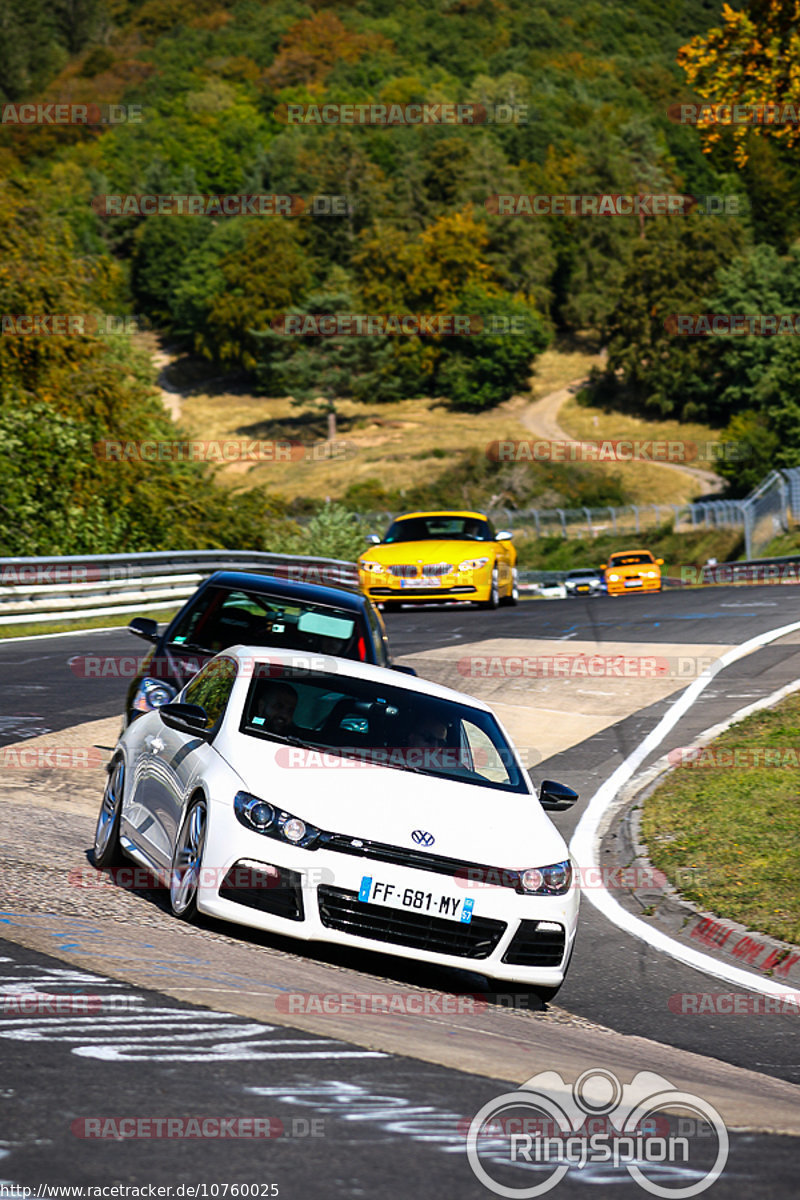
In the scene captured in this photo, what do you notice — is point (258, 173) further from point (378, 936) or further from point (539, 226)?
point (378, 936)

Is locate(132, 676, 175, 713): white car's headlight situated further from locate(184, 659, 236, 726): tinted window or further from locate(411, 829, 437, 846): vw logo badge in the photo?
locate(411, 829, 437, 846): vw logo badge

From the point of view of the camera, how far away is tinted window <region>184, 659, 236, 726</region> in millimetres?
7910

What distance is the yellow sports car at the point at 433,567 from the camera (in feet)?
80.0

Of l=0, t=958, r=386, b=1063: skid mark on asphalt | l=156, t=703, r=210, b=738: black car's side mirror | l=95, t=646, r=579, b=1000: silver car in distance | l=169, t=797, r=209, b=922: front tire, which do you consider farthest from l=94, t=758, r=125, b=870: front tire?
l=0, t=958, r=386, b=1063: skid mark on asphalt

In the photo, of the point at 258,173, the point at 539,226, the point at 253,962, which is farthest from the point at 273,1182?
the point at 258,173

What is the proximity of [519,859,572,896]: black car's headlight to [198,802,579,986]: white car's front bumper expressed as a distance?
0.37 feet

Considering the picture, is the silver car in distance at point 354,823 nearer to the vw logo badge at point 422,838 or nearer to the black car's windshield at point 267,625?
the vw logo badge at point 422,838

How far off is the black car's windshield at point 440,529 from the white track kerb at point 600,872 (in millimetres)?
6806

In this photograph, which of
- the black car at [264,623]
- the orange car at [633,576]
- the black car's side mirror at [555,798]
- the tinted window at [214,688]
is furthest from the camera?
the orange car at [633,576]

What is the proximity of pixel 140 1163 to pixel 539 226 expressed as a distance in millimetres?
144667

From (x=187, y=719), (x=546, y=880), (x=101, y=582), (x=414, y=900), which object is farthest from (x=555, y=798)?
(x=101, y=582)

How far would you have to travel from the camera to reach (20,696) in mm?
15055

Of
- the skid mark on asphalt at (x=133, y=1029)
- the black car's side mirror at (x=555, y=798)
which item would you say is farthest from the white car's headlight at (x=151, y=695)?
the skid mark on asphalt at (x=133, y=1029)

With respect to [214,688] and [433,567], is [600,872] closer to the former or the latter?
[214,688]
